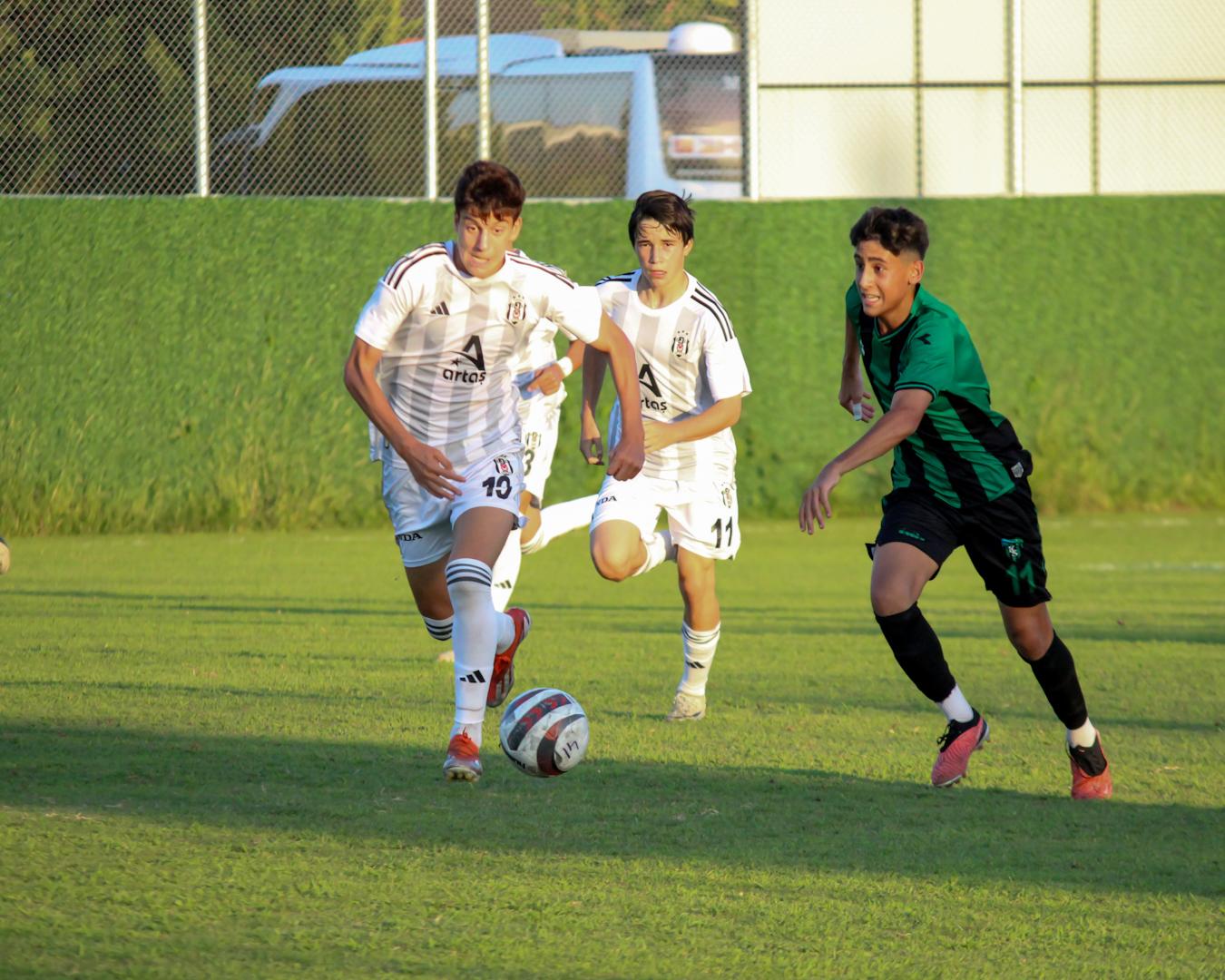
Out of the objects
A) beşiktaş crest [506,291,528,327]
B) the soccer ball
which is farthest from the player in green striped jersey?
beşiktaş crest [506,291,528,327]

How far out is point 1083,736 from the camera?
5.90 m

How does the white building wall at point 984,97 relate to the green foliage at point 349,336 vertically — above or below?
above

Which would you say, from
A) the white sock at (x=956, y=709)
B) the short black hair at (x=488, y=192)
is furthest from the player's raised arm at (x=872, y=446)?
the short black hair at (x=488, y=192)

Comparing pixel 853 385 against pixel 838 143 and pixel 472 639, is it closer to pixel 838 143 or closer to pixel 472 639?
pixel 472 639

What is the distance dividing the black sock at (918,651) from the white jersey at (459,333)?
1.39m

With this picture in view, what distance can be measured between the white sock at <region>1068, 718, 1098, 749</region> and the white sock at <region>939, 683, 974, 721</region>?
344 mm

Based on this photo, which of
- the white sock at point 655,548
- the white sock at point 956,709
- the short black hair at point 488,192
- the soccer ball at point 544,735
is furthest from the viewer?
the white sock at point 655,548

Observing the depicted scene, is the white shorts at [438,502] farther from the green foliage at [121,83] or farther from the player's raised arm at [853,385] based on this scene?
the green foliage at [121,83]

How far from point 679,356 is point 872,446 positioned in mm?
1878

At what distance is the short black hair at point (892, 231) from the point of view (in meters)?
5.93

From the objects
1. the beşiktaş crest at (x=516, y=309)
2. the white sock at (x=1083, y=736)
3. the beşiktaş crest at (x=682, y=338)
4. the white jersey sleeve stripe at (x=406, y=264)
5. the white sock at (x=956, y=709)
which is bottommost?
the white sock at (x=1083, y=736)

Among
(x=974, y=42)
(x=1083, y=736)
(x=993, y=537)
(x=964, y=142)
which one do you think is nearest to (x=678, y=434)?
(x=993, y=537)

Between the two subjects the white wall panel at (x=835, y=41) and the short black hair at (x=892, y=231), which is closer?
the short black hair at (x=892, y=231)

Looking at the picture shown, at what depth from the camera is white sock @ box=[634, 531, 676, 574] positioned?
7479 mm
